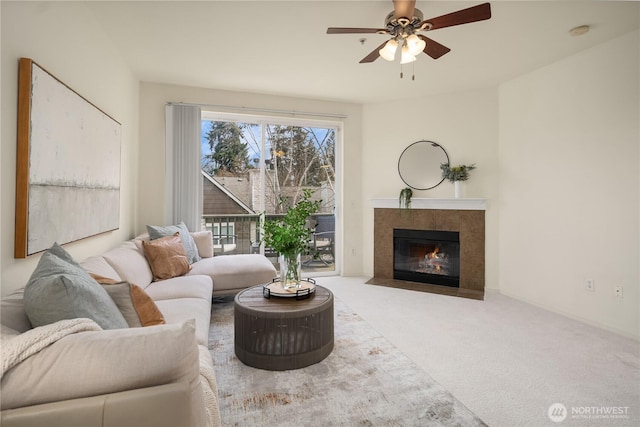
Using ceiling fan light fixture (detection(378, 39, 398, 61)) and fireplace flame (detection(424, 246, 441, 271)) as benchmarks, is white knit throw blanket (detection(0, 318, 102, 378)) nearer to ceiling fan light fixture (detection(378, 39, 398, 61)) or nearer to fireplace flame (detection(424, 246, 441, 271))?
ceiling fan light fixture (detection(378, 39, 398, 61))

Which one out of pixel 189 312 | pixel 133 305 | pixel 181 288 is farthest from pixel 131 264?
pixel 133 305

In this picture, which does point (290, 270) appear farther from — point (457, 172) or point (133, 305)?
point (457, 172)

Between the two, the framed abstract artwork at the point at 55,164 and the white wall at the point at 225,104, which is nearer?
the framed abstract artwork at the point at 55,164

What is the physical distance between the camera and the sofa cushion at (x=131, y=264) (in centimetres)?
235

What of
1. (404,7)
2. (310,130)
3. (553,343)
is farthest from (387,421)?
(310,130)

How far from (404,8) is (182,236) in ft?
9.76

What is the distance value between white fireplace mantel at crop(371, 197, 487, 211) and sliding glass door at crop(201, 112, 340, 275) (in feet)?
2.62

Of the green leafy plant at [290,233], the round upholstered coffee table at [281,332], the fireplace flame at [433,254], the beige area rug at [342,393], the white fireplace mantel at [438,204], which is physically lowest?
the beige area rug at [342,393]

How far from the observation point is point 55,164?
193 cm

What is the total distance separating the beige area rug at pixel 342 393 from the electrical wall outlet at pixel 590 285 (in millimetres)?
2119

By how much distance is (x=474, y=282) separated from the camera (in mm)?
4195

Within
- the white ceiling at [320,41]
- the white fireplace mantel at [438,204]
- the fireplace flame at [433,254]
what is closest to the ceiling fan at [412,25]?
the white ceiling at [320,41]

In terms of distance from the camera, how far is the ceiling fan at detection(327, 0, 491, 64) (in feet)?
6.62

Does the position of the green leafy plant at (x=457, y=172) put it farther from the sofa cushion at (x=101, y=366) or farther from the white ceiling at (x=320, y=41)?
the sofa cushion at (x=101, y=366)
